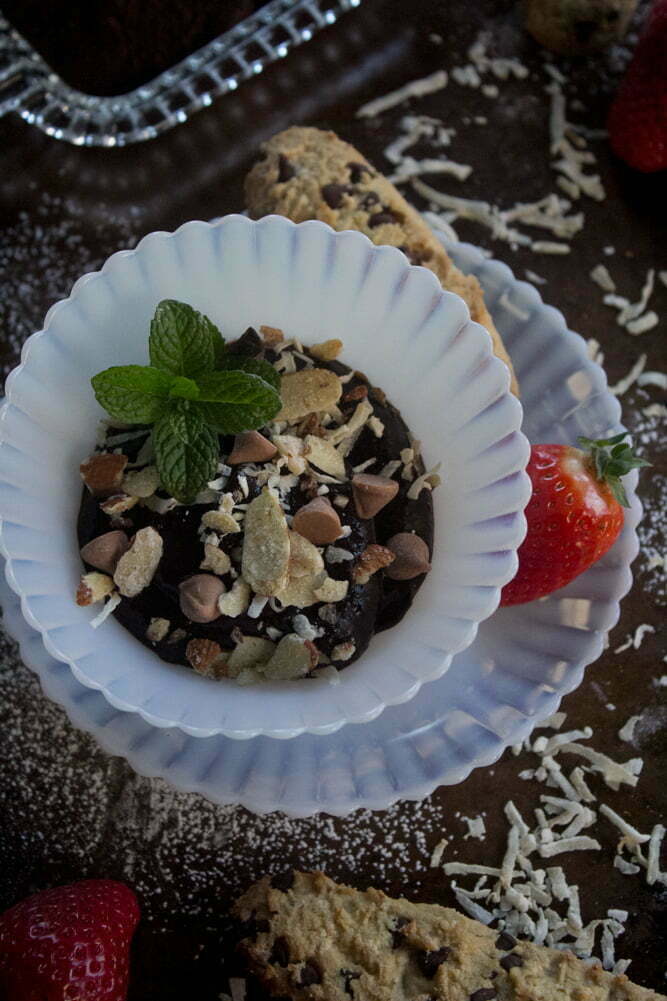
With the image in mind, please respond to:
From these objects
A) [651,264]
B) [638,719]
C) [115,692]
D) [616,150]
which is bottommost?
[638,719]

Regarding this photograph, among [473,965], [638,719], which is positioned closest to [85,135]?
[638,719]

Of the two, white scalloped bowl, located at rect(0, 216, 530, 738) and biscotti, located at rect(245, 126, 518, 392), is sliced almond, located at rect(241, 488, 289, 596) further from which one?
biscotti, located at rect(245, 126, 518, 392)

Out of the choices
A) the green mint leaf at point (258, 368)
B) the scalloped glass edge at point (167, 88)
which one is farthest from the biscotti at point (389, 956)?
the scalloped glass edge at point (167, 88)

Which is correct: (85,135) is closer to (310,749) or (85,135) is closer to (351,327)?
(351,327)

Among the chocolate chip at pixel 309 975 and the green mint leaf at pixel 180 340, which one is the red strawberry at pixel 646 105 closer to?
the green mint leaf at pixel 180 340

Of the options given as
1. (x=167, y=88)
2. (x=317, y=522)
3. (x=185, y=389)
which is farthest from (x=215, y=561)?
(x=167, y=88)

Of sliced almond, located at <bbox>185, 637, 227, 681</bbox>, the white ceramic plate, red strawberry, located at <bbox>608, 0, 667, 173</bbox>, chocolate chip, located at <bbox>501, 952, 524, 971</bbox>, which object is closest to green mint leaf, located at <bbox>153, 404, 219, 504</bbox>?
sliced almond, located at <bbox>185, 637, 227, 681</bbox>
